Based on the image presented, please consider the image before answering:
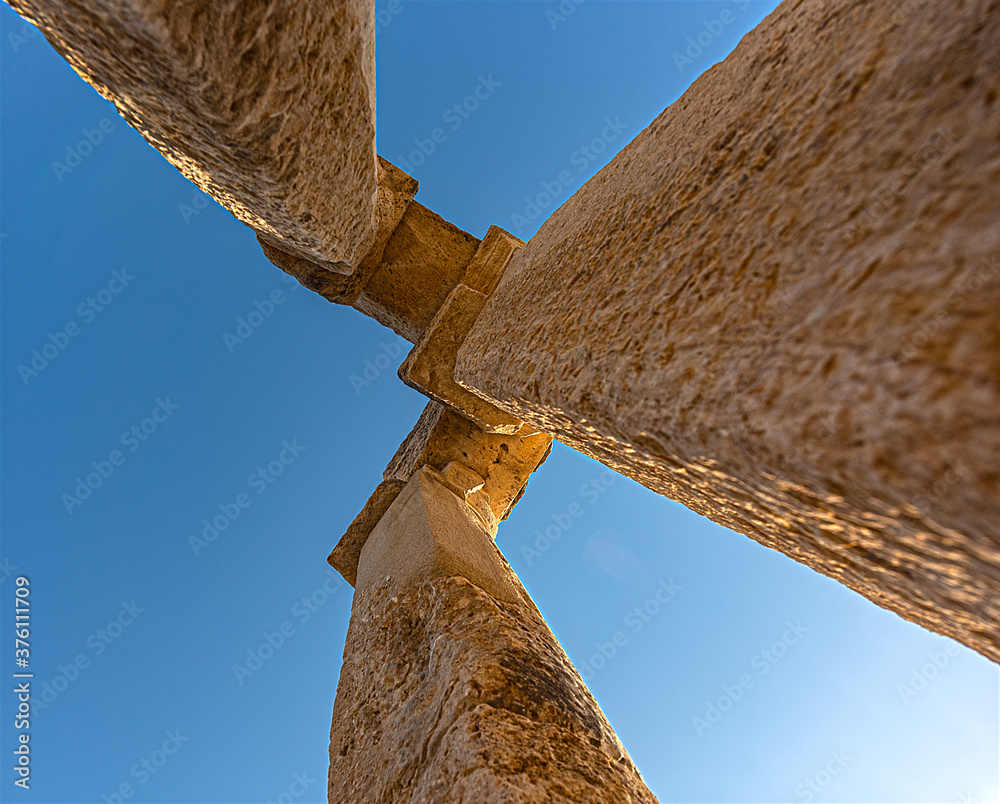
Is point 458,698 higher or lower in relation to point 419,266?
lower

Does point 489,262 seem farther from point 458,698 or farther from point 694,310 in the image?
point 458,698

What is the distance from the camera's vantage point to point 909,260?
688mm

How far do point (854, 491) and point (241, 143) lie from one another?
1658 millimetres

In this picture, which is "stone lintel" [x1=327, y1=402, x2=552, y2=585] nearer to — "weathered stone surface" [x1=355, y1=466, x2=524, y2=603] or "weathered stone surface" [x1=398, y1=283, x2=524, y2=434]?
"weathered stone surface" [x1=355, y1=466, x2=524, y2=603]

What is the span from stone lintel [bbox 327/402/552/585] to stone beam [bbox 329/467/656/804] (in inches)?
26.4

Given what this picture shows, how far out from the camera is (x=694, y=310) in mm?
1043

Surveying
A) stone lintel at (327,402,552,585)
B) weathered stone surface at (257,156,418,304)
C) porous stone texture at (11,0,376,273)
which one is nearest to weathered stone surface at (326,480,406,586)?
stone lintel at (327,402,552,585)

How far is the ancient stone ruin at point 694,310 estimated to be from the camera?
0.66 meters

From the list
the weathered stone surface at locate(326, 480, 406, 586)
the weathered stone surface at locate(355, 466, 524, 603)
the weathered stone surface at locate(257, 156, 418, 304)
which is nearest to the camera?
the weathered stone surface at locate(355, 466, 524, 603)

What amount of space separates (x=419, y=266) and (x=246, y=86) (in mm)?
1771

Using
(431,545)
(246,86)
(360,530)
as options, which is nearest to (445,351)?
(431,545)

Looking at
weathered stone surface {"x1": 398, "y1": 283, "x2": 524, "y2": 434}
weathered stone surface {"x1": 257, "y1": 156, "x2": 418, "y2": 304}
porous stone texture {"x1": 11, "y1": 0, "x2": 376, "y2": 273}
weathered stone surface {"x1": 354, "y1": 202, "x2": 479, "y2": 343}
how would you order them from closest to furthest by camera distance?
porous stone texture {"x1": 11, "y1": 0, "x2": 376, "y2": 273} < weathered stone surface {"x1": 398, "y1": 283, "x2": 524, "y2": 434} < weathered stone surface {"x1": 257, "y1": 156, "x2": 418, "y2": 304} < weathered stone surface {"x1": 354, "y1": 202, "x2": 479, "y2": 343}

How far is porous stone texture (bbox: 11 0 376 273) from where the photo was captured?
116 cm

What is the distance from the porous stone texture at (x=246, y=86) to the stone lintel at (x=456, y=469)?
5.03ft
